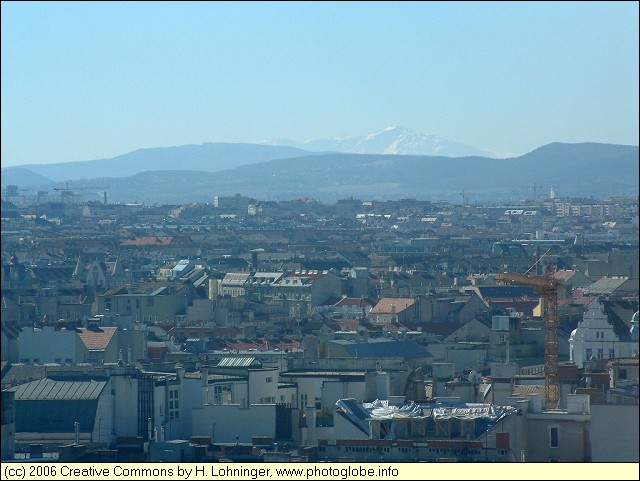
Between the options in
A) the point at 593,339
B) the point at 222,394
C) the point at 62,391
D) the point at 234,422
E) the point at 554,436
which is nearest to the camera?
the point at 554,436

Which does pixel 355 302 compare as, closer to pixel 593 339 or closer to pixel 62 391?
pixel 593 339

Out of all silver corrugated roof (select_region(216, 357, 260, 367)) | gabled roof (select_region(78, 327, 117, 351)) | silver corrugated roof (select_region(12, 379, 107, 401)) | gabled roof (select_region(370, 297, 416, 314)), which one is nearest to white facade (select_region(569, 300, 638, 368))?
silver corrugated roof (select_region(216, 357, 260, 367))

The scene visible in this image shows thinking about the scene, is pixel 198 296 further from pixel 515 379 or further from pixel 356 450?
pixel 356 450

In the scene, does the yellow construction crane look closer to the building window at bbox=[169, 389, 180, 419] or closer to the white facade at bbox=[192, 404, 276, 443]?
the white facade at bbox=[192, 404, 276, 443]

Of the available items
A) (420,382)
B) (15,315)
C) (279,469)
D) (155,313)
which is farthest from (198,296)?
(279,469)

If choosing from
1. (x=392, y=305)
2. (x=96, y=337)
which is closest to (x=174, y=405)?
(x=96, y=337)
